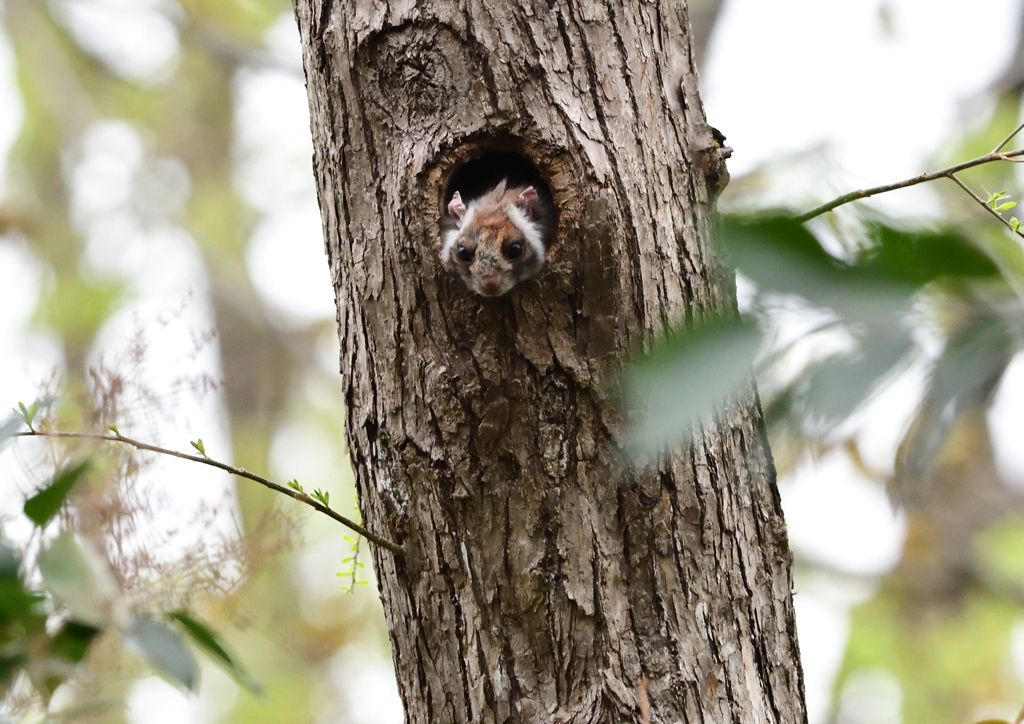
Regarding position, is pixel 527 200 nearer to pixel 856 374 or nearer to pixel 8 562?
pixel 8 562

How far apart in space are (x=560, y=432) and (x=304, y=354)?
673 cm

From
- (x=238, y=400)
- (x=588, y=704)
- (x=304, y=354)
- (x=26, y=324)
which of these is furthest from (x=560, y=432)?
(x=26, y=324)

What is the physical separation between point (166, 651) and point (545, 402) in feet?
4.13

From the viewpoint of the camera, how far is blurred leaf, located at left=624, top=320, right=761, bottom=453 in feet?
2.30

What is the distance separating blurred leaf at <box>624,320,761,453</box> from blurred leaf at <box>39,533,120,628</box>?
43.2 inches

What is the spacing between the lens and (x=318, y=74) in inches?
112

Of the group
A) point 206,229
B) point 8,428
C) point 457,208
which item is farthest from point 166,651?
point 206,229

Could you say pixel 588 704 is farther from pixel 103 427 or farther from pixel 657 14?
pixel 657 14

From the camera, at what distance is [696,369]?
2.31ft

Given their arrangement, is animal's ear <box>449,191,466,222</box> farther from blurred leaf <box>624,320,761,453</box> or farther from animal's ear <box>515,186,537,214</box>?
blurred leaf <box>624,320,761,453</box>

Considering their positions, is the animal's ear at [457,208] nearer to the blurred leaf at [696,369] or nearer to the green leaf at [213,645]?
the green leaf at [213,645]

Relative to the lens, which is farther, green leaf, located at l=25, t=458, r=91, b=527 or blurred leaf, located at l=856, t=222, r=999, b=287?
green leaf, located at l=25, t=458, r=91, b=527

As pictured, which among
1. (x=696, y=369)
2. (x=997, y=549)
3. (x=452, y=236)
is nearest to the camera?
(x=696, y=369)

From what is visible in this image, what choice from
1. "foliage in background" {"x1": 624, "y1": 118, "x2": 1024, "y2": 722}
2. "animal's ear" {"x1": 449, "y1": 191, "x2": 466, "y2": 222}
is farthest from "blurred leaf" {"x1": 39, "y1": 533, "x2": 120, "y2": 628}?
"animal's ear" {"x1": 449, "y1": 191, "x2": 466, "y2": 222}
